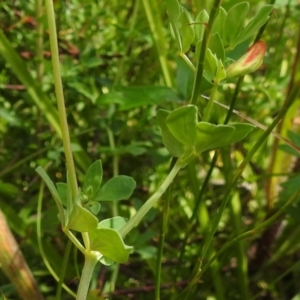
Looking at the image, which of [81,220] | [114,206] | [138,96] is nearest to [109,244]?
[81,220]

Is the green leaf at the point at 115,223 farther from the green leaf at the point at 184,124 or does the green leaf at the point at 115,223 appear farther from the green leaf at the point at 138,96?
the green leaf at the point at 138,96

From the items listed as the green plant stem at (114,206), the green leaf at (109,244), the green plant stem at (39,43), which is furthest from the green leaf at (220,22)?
the green plant stem at (39,43)

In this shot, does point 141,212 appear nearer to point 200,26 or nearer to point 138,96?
point 200,26

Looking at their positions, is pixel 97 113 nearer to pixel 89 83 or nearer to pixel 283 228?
pixel 89 83

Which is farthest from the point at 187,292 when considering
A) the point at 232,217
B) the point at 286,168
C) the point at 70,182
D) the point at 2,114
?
the point at 286,168

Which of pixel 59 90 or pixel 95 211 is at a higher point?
pixel 59 90

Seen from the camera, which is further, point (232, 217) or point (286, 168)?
point (286, 168)
